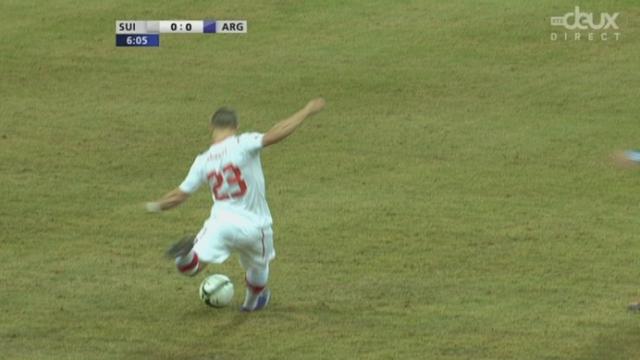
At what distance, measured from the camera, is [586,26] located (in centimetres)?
2481

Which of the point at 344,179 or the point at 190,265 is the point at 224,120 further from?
the point at 344,179

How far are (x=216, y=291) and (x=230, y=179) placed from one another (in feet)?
3.99

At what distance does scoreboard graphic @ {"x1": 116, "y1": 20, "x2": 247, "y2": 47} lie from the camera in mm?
25188

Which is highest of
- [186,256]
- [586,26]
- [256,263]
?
[586,26]

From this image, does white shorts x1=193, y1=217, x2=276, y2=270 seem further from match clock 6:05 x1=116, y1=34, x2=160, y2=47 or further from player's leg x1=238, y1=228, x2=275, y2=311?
match clock 6:05 x1=116, y1=34, x2=160, y2=47

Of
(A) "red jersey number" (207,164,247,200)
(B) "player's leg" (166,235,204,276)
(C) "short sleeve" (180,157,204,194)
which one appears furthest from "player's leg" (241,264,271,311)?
(C) "short sleeve" (180,157,204,194)

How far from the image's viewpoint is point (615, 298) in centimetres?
1486

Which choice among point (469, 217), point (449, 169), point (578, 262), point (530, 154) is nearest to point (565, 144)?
point (530, 154)

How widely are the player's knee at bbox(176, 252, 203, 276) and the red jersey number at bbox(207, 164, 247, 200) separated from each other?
27.1 inches

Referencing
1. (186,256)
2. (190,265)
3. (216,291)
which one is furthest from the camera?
(216,291)

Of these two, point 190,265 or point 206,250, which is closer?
point 190,265

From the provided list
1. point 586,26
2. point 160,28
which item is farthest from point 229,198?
point 586,26

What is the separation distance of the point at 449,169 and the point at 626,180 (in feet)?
7.63

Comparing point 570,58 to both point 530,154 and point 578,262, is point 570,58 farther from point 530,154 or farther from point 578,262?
point 578,262
